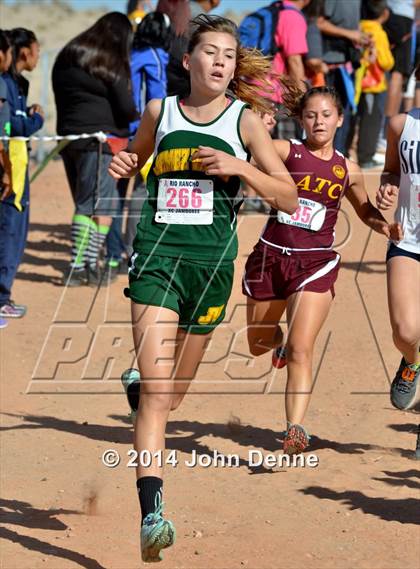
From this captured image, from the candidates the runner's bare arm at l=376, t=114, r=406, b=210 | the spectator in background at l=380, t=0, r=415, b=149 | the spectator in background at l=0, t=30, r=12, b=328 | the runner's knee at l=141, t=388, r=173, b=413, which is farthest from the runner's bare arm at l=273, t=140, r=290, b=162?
the spectator in background at l=380, t=0, r=415, b=149

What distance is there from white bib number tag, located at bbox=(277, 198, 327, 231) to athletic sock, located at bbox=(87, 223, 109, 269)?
171 inches

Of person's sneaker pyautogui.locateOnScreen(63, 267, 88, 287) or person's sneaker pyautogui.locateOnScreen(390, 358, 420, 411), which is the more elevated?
person's sneaker pyautogui.locateOnScreen(390, 358, 420, 411)

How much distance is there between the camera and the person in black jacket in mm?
10625

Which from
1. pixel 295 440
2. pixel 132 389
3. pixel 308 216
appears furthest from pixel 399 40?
pixel 132 389

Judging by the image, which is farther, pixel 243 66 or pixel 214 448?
pixel 214 448

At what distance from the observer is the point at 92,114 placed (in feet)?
35.7

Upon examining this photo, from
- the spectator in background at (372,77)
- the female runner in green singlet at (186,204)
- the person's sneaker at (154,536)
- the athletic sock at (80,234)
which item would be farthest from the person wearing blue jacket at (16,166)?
the person's sneaker at (154,536)

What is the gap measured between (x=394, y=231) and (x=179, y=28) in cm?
536

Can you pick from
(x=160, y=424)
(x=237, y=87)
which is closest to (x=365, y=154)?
(x=237, y=87)

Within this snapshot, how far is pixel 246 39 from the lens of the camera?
38.8 feet

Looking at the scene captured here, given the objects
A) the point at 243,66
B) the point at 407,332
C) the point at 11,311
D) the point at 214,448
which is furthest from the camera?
the point at 11,311

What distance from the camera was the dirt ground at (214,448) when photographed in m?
5.75

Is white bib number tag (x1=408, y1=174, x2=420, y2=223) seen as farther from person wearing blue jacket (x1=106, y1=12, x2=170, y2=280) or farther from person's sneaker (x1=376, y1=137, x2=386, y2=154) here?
person's sneaker (x1=376, y1=137, x2=386, y2=154)

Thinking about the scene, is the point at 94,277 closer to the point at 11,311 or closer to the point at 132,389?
the point at 11,311
